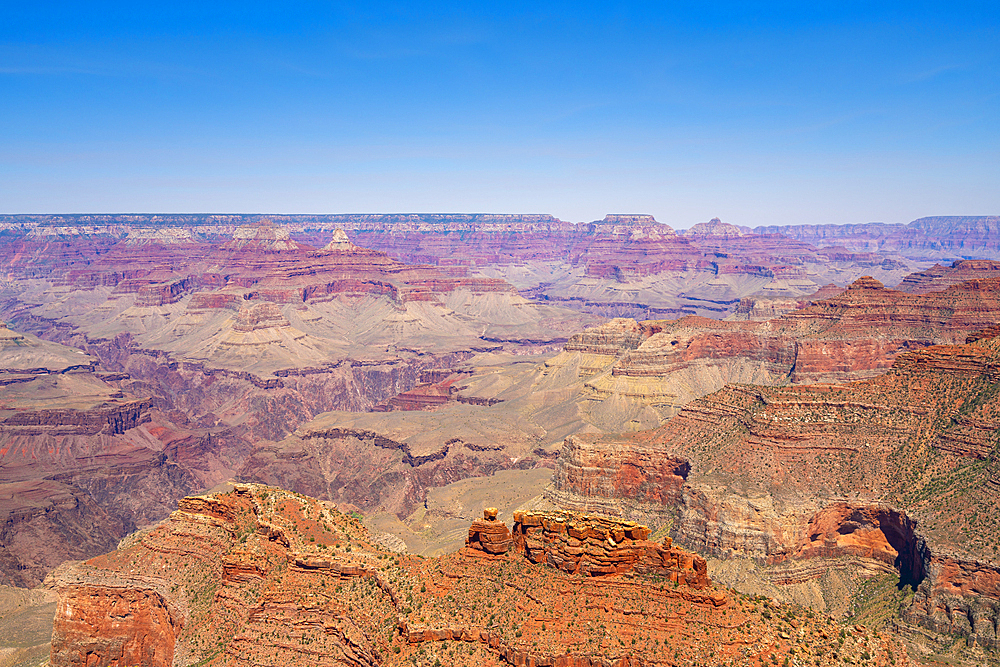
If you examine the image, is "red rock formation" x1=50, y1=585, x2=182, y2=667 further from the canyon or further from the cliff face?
the cliff face

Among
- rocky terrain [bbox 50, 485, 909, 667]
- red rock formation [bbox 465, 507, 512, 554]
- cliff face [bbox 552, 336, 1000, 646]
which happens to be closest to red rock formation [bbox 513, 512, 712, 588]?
rocky terrain [bbox 50, 485, 909, 667]

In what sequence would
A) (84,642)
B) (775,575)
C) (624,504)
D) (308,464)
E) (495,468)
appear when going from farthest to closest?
(308,464) → (495,468) → (624,504) → (775,575) → (84,642)

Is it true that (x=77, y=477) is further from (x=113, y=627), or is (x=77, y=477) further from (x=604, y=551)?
(x=604, y=551)

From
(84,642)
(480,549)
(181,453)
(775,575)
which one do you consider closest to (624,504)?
(775,575)

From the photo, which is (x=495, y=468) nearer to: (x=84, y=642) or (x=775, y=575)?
(x=775, y=575)

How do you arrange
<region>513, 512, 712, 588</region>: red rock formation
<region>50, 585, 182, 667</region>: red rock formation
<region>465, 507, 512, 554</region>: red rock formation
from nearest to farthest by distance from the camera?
<region>513, 512, 712, 588</region>: red rock formation, <region>465, 507, 512, 554</region>: red rock formation, <region>50, 585, 182, 667</region>: red rock formation

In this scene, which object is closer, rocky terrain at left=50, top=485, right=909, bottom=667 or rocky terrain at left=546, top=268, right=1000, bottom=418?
rocky terrain at left=50, top=485, right=909, bottom=667
